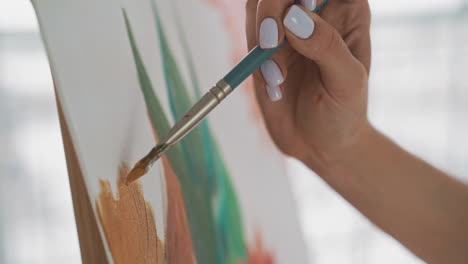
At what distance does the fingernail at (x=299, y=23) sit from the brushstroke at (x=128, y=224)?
184mm

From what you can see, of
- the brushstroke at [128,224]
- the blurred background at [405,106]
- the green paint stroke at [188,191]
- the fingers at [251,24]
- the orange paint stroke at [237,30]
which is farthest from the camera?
the blurred background at [405,106]

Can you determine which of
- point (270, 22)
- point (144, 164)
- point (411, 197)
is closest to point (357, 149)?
point (411, 197)

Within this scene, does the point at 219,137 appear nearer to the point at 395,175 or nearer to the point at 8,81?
the point at 395,175

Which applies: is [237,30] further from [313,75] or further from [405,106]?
[405,106]

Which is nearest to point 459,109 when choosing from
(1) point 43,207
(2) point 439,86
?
(2) point 439,86

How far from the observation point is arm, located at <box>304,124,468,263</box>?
807 mm

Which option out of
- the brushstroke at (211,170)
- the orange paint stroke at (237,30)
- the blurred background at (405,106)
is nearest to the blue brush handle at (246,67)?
the brushstroke at (211,170)

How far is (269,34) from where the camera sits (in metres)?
0.51

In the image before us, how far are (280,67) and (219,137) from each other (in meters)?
0.13

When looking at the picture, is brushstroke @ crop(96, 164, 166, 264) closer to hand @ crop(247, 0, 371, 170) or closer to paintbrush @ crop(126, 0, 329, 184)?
paintbrush @ crop(126, 0, 329, 184)

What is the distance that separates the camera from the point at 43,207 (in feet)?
7.39

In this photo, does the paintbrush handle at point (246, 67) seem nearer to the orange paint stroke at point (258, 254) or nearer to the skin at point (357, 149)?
the skin at point (357, 149)

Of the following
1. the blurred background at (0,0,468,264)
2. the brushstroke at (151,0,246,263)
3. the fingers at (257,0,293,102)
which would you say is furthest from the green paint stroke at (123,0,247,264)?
the blurred background at (0,0,468,264)

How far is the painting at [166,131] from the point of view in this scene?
0.38 metres
